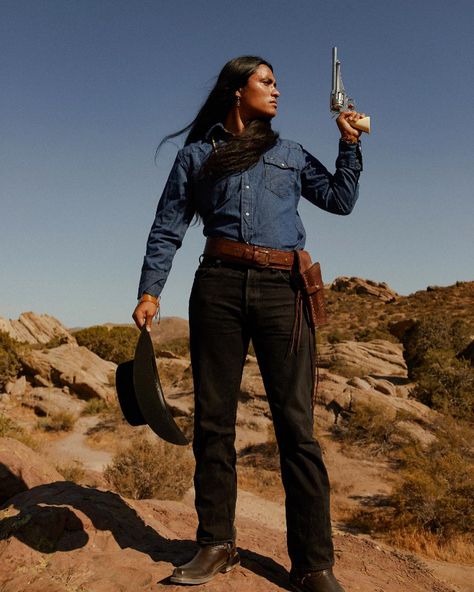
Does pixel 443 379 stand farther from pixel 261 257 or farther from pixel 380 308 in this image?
pixel 380 308

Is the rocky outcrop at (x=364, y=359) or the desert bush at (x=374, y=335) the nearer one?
the rocky outcrop at (x=364, y=359)

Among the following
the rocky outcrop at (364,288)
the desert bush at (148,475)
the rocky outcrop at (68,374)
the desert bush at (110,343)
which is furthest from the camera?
the rocky outcrop at (364,288)

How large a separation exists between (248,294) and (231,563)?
1440mm

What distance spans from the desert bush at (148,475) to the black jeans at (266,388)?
529 centimetres

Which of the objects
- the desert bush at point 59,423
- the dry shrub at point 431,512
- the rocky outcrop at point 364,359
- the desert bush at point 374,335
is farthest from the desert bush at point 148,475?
the desert bush at point 374,335

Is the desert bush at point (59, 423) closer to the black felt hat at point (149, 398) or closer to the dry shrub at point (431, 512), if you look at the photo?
the dry shrub at point (431, 512)

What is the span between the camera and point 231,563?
289 centimetres

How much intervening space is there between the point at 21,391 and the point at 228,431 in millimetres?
14661

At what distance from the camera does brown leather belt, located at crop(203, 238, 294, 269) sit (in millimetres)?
2744

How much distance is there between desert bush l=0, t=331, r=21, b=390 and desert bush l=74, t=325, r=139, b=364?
5640mm

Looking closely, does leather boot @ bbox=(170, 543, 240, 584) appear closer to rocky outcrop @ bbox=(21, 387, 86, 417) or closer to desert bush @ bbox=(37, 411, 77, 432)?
desert bush @ bbox=(37, 411, 77, 432)

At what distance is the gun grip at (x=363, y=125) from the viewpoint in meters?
2.83

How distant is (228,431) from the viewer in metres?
2.86

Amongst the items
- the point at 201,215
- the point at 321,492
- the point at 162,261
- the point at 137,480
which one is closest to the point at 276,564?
the point at 321,492
